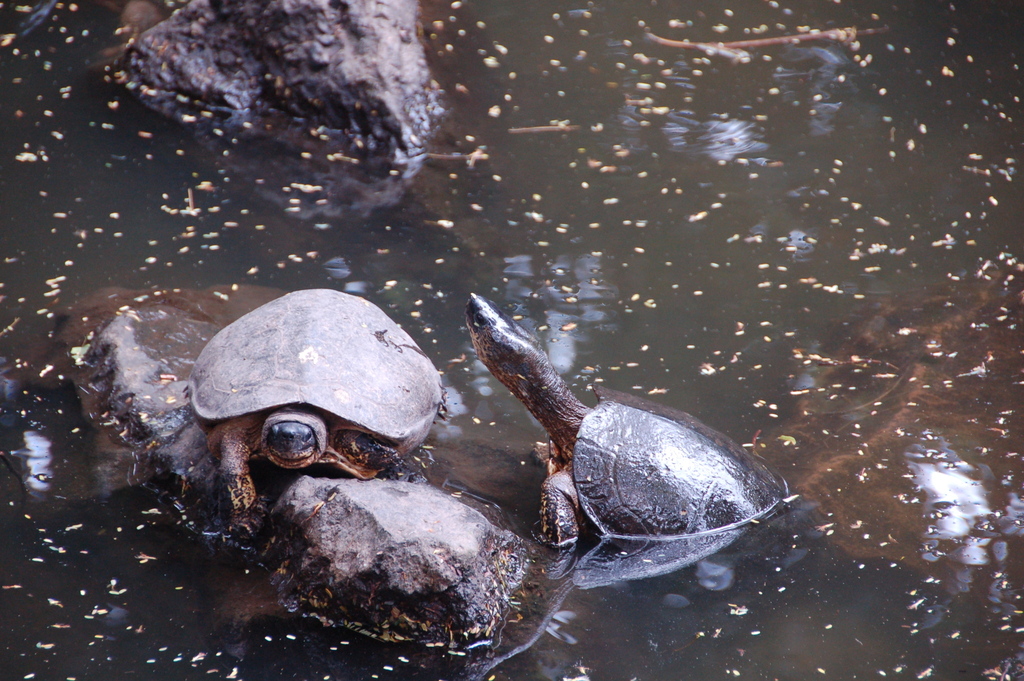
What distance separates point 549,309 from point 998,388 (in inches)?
111

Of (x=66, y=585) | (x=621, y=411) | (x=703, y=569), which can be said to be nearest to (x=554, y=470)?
(x=621, y=411)

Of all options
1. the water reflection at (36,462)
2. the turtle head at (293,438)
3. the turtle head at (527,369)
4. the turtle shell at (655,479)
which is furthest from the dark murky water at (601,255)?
the turtle head at (293,438)

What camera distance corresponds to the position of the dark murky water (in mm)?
2811

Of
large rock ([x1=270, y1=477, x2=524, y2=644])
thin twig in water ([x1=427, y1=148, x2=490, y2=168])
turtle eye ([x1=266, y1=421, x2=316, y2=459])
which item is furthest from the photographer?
thin twig in water ([x1=427, y1=148, x2=490, y2=168])

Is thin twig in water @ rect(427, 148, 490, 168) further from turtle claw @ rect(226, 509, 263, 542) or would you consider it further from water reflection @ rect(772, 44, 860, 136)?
turtle claw @ rect(226, 509, 263, 542)

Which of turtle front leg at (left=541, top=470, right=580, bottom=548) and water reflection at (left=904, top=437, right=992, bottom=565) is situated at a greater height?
turtle front leg at (left=541, top=470, right=580, bottom=548)

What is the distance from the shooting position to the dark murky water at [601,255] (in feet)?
9.22

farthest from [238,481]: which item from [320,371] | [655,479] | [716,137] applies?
[716,137]

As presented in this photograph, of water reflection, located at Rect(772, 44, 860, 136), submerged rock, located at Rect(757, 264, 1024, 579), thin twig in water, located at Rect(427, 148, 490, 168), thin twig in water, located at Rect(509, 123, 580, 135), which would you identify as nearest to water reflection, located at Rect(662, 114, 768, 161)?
water reflection, located at Rect(772, 44, 860, 136)

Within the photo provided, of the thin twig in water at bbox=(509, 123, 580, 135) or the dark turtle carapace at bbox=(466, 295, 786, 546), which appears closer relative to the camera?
the dark turtle carapace at bbox=(466, 295, 786, 546)

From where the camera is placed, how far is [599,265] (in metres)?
5.28

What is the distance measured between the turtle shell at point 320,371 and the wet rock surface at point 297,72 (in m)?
3.22

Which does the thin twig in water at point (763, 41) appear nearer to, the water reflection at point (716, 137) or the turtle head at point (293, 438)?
the water reflection at point (716, 137)

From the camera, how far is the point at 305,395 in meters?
3.12
